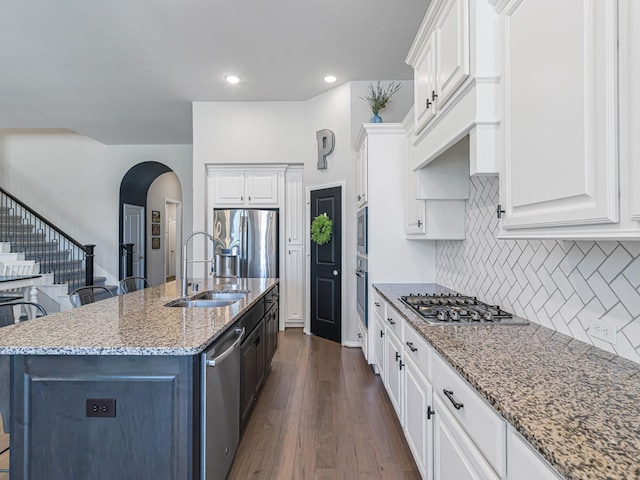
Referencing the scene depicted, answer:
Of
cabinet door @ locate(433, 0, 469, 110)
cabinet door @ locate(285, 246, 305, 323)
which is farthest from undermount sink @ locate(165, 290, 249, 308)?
cabinet door @ locate(285, 246, 305, 323)

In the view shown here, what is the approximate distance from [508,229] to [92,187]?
7.76 m

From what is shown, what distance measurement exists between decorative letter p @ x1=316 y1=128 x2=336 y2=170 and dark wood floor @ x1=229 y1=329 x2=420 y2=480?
2.53m

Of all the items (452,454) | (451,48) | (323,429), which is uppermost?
(451,48)

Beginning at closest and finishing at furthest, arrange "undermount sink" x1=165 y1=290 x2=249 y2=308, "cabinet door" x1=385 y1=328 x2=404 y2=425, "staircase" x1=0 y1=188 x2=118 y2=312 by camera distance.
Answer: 1. "cabinet door" x1=385 y1=328 x2=404 y2=425
2. "undermount sink" x1=165 y1=290 x2=249 y2=308
3. "staircase" x1=0 y1=188 x2=118 y2=312

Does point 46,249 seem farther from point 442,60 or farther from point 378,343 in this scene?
point 442,60

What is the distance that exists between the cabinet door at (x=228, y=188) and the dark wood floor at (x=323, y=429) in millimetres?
2552

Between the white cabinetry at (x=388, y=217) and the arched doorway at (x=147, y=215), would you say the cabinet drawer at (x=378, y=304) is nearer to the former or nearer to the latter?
the white cabinetry at (x=388, y=217)

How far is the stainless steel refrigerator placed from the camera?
5066 millimetres

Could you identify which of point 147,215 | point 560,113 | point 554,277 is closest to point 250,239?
point 554,277

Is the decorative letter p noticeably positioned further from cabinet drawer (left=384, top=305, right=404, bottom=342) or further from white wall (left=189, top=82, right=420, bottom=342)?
cabinet drawer (left=384, top=305, right=404, bottom=342)

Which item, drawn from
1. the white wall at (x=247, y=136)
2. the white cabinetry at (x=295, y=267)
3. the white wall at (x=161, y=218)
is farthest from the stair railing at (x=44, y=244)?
the white cabinetry at (x=295, y=267)

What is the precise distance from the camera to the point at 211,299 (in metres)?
2.91

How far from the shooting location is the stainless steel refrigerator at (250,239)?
507 centimetres

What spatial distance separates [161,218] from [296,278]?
523 centimetres
